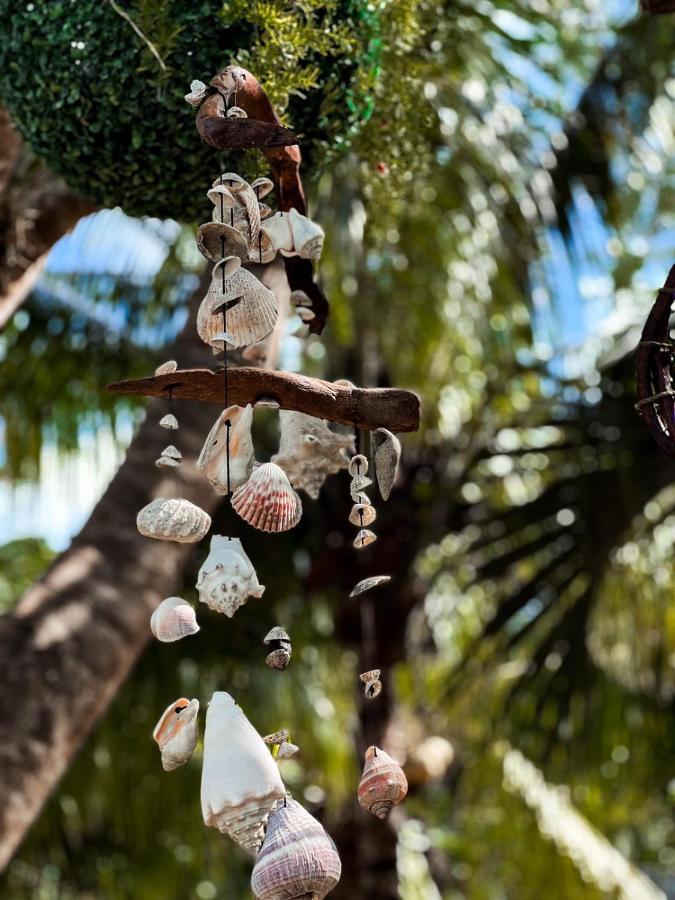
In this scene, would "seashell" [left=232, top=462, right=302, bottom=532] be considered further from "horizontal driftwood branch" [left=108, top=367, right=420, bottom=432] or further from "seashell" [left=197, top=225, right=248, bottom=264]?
"seashell" [left=197, top=225, right=248, bottom=264]

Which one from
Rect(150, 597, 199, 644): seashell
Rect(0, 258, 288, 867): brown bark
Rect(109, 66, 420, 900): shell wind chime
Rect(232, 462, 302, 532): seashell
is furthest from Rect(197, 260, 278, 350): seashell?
Rect(0, 258, 288, 867): brown bark

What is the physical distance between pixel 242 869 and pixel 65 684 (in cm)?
286

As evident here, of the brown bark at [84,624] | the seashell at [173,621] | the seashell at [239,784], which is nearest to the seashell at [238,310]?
the seashell at [173,621]

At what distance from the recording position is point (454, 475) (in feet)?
12.0

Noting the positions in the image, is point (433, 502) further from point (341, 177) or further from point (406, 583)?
point (341, 177)

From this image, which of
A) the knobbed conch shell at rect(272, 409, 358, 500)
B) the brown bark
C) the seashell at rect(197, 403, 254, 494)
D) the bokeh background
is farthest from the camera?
the bokeh background

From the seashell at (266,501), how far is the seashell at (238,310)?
12cm

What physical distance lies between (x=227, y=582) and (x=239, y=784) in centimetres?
17

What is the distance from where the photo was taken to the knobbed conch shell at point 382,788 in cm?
96

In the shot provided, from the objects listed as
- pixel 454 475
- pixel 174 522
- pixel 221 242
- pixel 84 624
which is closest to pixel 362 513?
pixel 174 522

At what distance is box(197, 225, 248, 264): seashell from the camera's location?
100 centimetres

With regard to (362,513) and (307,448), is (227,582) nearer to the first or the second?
(362,513)

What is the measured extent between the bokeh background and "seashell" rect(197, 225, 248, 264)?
104 cm

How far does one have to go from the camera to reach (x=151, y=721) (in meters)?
3.81
